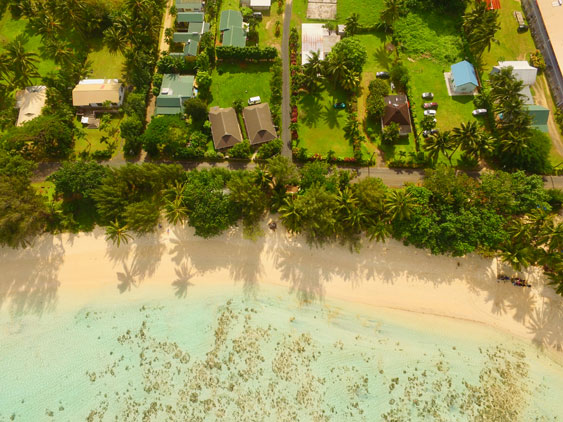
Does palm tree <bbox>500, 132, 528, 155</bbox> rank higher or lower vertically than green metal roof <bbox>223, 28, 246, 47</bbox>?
lower

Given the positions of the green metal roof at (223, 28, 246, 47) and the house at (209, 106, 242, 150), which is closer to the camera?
the house at (209, 106, 242, 150)

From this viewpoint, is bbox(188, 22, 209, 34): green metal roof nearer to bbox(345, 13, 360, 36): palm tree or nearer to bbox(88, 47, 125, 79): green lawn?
bbox(88, 47, 125, 79): green lawn

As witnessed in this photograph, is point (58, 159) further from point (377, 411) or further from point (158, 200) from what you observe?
point (377, 411)

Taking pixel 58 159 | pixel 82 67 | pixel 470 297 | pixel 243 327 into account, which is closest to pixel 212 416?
pixel 243 327

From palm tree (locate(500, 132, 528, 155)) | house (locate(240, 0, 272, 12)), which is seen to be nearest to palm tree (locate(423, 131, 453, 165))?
palm tree (locate(500, 132, 528, 155))

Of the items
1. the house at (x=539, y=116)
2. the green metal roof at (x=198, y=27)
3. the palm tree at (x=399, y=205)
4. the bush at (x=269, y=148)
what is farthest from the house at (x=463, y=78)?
the green metal roof at (x=198, y=27)

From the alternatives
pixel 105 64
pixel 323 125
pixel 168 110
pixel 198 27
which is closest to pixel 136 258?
pixel 168 110
